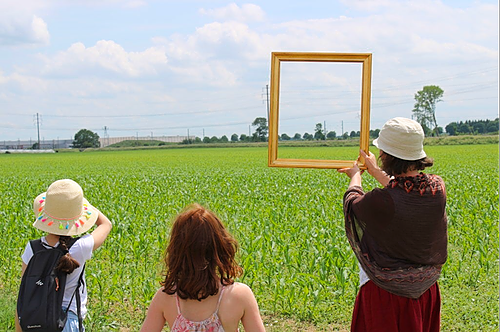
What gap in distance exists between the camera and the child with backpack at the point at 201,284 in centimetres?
232

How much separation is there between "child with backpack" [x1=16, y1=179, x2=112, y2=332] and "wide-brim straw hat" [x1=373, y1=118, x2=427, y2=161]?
5.39 feet

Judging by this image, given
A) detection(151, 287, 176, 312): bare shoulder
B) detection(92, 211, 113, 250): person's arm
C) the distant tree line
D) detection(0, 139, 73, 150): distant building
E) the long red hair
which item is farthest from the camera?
detection(0, 139, 73, 150): distant building

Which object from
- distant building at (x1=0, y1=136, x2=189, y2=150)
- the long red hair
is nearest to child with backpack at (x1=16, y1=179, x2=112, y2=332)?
the long red hair

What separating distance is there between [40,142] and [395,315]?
92.3m

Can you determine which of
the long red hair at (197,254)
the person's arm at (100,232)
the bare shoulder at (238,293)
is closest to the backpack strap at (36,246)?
the person's arm at (100,232)

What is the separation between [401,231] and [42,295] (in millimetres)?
1839

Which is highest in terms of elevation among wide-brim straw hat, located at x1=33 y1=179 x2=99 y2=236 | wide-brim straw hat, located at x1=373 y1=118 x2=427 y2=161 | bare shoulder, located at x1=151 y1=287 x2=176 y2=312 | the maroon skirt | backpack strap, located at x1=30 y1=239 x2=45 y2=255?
wide-brim straw hat, located at x1=373 y1=118 x2=427 y2=161

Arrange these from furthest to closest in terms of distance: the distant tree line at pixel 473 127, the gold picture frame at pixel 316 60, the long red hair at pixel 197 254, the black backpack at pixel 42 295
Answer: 1. the distant tree line at pixel 473 127
2. the gold picture frame at pixel 316 60
3. the black backpack at pixel 42 295
4. the long red hair at pixel 197 254

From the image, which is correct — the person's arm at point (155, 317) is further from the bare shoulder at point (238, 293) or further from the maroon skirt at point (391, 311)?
the maroon skirt at point (391, 311)

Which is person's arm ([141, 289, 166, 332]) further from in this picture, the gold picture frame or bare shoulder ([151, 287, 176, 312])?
the gold picture frame

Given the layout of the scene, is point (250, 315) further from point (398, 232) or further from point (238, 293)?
point (398, 232)

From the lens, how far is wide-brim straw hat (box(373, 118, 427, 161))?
8.86 feet

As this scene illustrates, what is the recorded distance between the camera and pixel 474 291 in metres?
6.92

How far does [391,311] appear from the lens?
9.37 ft
